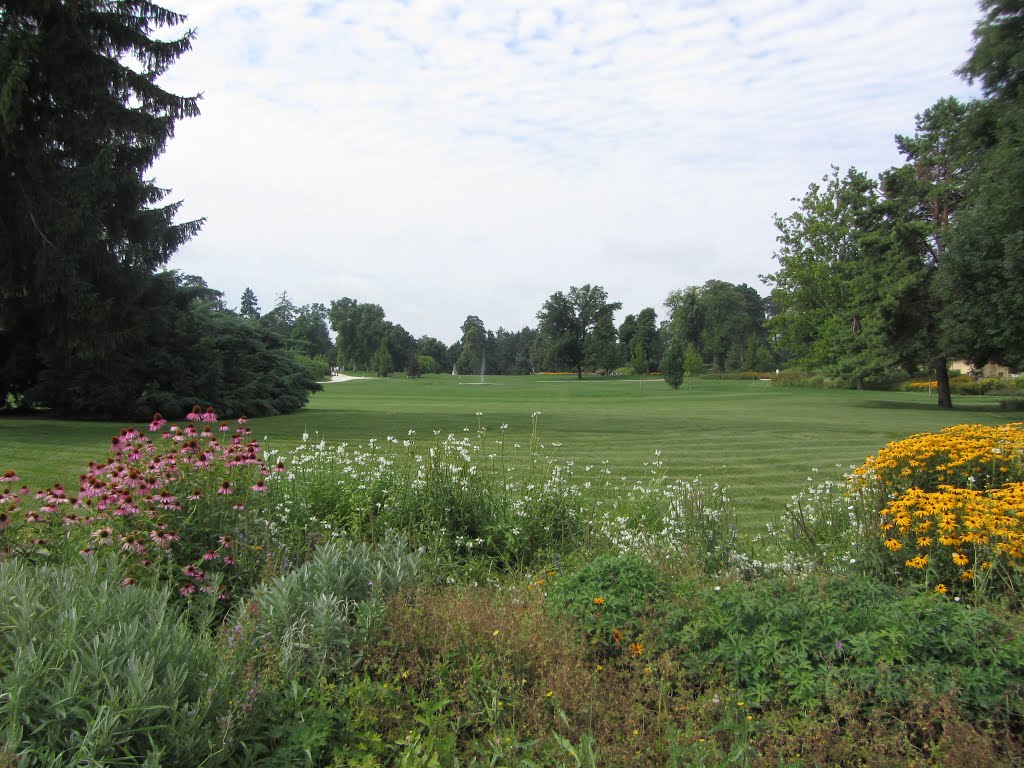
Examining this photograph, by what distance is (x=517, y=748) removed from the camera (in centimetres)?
254

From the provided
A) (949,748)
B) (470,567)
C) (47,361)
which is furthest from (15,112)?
(949,748)

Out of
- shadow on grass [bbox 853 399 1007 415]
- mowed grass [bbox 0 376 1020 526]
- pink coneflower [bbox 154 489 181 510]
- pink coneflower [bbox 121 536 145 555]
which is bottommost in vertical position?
shadow on grass [bbox 853 399 1007 415]

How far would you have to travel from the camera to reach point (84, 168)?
46.3 feet

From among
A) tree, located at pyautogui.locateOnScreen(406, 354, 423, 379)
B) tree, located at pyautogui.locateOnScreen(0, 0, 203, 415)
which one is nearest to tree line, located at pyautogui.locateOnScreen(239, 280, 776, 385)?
tree, located at pyautogui.locateOnScreen(406, 354, 423, 379)

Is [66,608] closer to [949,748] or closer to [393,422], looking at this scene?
[949,748]

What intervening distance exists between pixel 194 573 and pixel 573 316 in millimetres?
81520

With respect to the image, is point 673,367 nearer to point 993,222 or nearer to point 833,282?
point 833,282

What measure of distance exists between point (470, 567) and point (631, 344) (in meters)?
75.7

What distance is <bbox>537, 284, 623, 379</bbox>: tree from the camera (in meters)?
82.4

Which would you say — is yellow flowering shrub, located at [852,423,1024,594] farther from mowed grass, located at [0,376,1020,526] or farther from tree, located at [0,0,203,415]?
tree, located at [0,0,203,415]

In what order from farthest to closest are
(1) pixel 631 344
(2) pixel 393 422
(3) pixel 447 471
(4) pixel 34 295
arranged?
(1) pixel 631 344 < (2) pixel 393 422 < (4) pixel 34 295 < (3) pixel 447 471

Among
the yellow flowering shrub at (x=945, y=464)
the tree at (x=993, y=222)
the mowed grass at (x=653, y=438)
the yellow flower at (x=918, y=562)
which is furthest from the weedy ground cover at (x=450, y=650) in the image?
the tree at (x=993, y=222)

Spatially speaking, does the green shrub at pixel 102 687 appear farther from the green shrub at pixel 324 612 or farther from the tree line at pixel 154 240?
the tree line at pixel 154 240

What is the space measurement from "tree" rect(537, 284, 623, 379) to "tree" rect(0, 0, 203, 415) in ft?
220
